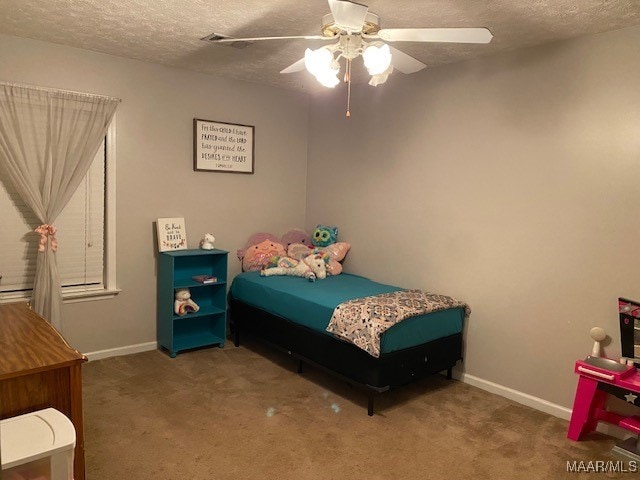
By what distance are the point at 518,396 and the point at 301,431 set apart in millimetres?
1567

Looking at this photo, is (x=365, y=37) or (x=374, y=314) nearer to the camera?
(x=365, y=37)

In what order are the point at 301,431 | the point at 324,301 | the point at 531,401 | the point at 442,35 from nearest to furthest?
the point at 442,35, the point at 301,431, the point at 531,401, the point at 324,301

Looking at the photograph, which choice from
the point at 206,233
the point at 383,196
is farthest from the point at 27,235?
the point at 383,196

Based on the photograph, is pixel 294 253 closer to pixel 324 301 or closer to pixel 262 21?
pixel 324 301

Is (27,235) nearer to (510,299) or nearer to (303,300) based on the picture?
(303,300)

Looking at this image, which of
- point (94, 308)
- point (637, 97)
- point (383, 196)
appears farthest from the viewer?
point (383, 196)

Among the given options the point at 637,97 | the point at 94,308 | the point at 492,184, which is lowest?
the point at 94,308

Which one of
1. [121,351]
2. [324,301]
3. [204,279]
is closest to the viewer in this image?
[324,301]

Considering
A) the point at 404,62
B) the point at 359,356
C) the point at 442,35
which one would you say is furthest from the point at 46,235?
the point at 442,35

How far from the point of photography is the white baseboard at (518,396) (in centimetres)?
303

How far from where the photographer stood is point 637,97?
2.67 metres

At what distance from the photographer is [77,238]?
3.65 metres

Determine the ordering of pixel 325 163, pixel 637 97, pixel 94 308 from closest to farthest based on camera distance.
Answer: pixel 637 97, pixel 94 308, pixel 325 163

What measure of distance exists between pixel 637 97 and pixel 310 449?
2.73 m
